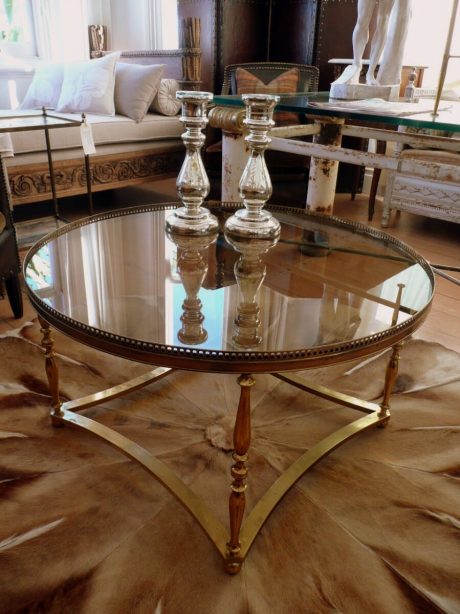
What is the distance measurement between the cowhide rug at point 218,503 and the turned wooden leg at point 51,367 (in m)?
0.07

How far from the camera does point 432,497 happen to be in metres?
1.12

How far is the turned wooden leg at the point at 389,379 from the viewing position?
4.07 ft

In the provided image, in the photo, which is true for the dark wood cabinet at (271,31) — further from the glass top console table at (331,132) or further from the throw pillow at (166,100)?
the glass top console table at (331,132)

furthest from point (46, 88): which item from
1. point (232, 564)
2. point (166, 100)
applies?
point (232, 564)

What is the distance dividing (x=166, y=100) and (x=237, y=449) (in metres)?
3.05

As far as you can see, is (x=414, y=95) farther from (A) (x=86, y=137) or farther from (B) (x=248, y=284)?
(B) (x=248, y=284)

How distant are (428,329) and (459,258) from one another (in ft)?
2.91

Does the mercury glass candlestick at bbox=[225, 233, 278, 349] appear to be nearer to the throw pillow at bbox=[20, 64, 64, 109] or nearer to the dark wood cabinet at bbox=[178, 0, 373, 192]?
the dark wood cabinet at bbox=[178, 0, 373, 192]

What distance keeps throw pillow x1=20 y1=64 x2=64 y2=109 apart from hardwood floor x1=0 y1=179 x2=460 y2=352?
2.22ft

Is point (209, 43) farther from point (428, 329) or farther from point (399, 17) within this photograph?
point (428, 329)

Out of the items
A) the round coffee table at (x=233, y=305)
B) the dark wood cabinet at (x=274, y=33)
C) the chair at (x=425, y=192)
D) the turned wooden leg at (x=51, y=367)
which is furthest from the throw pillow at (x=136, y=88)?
the turned wooden leg at (x=51, y=367)

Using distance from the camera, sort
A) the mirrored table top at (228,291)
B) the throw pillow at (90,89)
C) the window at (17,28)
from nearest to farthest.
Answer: the mirrored table top at (228,291) → the throw pillow at (90,89) → the window at (17,28)

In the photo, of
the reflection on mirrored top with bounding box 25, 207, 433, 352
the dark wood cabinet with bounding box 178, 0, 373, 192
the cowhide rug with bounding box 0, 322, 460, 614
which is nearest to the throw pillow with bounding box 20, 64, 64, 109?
the dark wood cabinet with bounding box 178, 0, 373, 192

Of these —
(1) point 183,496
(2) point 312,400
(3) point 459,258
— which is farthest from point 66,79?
(1) point 183,496
